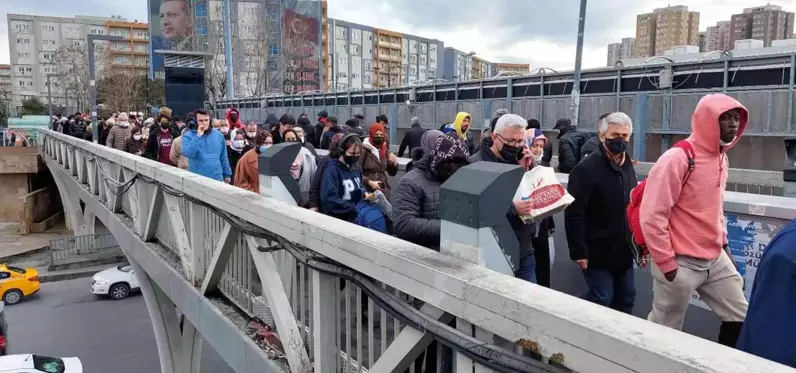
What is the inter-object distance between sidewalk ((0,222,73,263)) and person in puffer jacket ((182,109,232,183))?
85.4 feet

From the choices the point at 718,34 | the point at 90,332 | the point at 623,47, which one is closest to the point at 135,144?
the point at 90,332

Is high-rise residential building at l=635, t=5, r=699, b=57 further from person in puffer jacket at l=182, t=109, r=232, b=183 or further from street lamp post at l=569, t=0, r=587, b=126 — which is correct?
person in puffer jacket at l=182, t=109, r=232, b=183

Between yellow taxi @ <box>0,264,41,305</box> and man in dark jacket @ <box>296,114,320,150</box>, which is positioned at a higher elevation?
man in dark jacket @ <box>296,114,320,150</box>

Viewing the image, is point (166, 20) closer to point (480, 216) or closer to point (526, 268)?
point (526, 268)

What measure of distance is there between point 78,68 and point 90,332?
53.9 metres

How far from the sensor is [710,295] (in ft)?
11.1

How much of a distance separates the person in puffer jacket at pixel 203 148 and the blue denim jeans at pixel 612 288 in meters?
4.87

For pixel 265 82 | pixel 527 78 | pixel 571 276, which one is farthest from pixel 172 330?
pixel 265 82

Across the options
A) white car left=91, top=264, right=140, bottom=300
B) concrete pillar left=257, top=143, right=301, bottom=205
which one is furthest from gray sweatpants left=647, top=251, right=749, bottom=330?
white car left=91, top=264, right=140, bottom=300

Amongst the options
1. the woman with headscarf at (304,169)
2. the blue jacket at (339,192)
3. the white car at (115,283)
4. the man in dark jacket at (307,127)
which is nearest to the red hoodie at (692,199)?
the blue jacket at (339,192)

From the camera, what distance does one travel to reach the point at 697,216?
3217mm

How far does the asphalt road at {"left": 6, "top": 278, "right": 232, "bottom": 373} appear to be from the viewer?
17531 millimetres

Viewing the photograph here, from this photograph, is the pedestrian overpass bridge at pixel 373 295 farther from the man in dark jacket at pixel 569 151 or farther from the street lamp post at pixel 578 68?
the street lamp post at pixel 578 68

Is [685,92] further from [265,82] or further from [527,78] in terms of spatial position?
[265,82]
